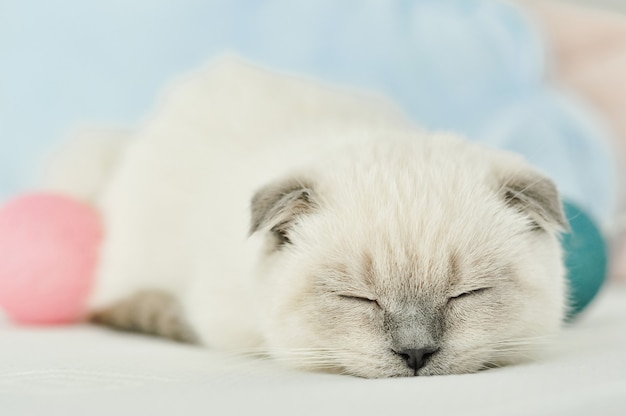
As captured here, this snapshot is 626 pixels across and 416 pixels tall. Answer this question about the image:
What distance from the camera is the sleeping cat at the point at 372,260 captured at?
1.57 meters

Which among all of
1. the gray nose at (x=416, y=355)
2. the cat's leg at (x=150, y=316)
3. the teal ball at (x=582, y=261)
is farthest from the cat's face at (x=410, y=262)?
the cat's leg at (x=150, y=316)

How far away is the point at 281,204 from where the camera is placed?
1.71 metres

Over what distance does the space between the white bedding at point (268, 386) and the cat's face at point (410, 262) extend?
0.08 metres

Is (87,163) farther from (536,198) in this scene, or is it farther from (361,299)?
(536,198)

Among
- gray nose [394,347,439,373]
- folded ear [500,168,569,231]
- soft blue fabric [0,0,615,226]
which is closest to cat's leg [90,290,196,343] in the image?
gray nose [394,347,439,373]

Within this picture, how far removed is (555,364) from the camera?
1563mm

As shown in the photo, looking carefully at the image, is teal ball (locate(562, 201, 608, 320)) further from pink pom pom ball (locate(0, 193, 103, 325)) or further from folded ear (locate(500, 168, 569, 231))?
pink pom pom ball (locate(0, 193, 103, 325))

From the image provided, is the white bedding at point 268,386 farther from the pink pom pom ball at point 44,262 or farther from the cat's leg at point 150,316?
the pink pom pom ball at point 44,262

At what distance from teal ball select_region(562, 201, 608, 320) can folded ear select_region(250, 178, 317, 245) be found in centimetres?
86

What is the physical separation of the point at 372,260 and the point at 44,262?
4.32 ft

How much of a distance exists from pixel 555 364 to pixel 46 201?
1.82 metres

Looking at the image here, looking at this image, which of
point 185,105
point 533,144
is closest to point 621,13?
point 533,144

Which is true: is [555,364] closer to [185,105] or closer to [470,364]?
[470,364]

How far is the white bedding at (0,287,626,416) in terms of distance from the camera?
1.24 m
